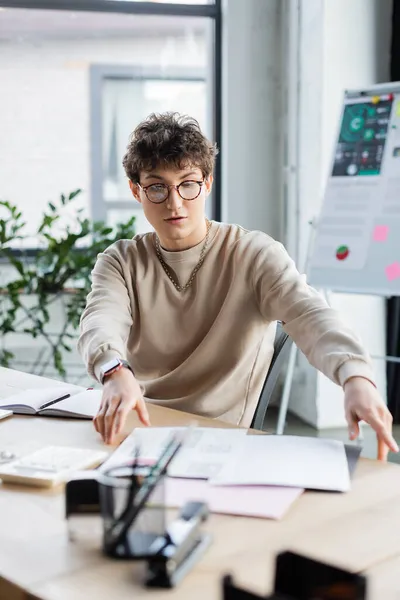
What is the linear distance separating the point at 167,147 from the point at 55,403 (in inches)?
25.4

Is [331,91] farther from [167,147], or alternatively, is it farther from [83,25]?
[167,147]

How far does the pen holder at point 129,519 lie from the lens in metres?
0.92

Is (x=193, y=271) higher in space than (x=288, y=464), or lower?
higher

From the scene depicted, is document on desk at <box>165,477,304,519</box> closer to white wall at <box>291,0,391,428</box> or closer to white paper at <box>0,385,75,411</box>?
white paper at <box>0,385,75,411</box>

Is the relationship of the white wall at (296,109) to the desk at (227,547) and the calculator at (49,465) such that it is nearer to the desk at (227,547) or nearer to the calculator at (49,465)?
the calculator at (49,465)

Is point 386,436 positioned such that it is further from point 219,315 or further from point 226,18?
point 226,18

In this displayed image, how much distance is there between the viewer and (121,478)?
3.07 ft

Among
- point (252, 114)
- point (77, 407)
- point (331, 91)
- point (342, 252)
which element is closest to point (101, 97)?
point (252, 114)

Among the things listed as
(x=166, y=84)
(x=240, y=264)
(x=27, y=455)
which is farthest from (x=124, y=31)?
(x=27, y=455)

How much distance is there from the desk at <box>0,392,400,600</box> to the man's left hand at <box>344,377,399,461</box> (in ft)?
0.21

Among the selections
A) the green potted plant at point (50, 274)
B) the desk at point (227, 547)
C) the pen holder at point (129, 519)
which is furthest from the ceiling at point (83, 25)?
the pen holder at point (129, 519)

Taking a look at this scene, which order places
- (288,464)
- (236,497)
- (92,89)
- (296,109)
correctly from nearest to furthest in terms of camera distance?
(236,497) → (288,464) → (296,109) → (92,89)

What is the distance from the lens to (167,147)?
1.82 metres

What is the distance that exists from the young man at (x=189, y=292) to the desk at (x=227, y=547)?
0.63m
